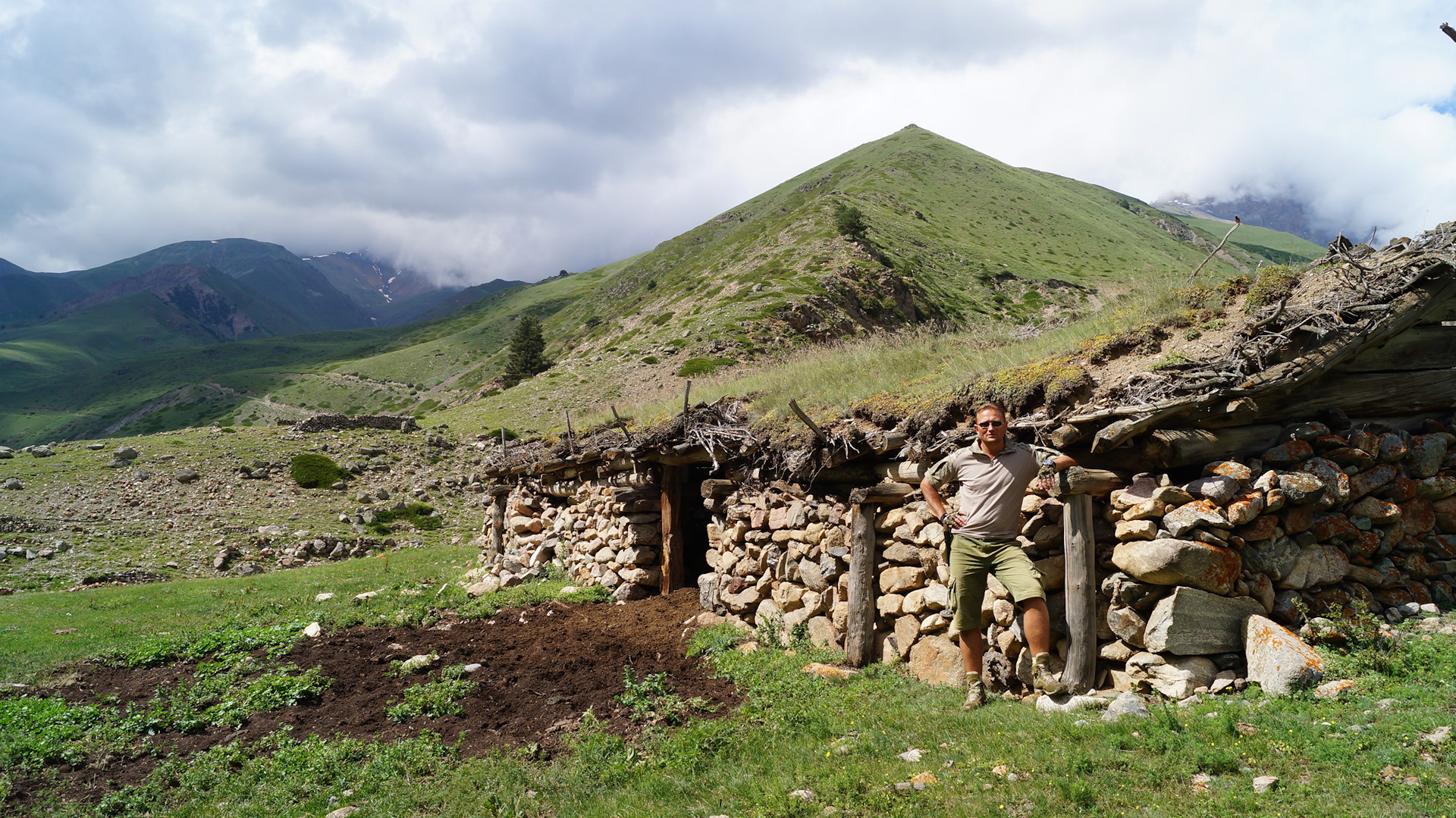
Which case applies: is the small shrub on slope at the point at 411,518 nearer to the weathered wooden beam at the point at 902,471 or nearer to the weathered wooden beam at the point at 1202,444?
the weathered wooden beam at the point at 902,471

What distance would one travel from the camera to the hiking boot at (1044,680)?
5172 millimetres

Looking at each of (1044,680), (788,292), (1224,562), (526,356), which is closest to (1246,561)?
(1224,562)

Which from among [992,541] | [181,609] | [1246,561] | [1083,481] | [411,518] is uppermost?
[1083,481]

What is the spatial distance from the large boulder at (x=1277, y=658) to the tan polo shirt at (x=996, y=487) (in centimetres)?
173

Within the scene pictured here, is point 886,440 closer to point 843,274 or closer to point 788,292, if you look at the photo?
point 788,292

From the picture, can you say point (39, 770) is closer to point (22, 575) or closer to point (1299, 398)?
point (1299, 398)

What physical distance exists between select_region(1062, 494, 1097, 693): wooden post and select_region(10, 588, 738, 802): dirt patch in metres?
3.13

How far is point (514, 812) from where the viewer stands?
4656mm

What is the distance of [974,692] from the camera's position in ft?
17.6

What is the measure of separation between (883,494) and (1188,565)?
2.75 m

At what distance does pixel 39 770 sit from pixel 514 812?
15.4 feet

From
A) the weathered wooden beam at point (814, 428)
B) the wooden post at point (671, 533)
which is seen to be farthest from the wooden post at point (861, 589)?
the wooden post at point (671, 533)

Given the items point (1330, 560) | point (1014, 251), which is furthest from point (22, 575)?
point (1014, 251)

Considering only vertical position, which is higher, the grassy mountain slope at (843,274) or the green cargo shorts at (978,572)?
the grassy mountain slope at (843,274)
